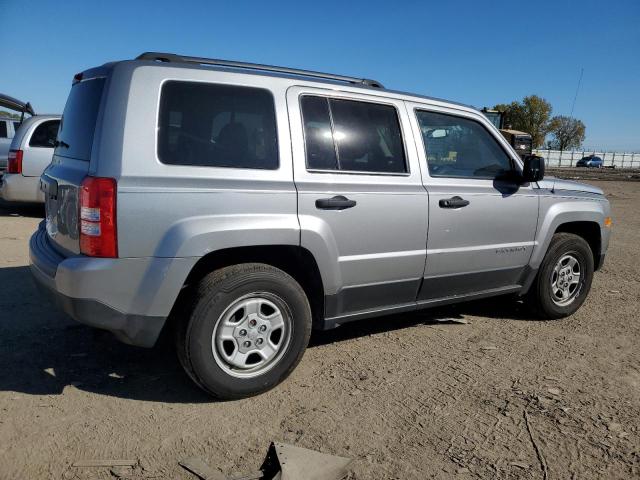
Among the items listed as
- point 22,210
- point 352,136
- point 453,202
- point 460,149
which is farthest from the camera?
point 22,210

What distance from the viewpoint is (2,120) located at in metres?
12.0

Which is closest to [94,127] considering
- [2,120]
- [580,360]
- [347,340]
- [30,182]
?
[347,340]

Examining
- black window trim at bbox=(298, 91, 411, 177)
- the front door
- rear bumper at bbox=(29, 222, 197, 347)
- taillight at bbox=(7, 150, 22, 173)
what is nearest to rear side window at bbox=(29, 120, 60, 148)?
taillight at bbox=(7, 150, 22, 173)

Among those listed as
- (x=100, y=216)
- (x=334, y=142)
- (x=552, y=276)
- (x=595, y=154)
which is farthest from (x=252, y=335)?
(x=595, y=154)

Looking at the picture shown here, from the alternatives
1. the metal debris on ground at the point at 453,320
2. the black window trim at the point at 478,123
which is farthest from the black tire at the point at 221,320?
the metal debris on ground at the point at 453,320

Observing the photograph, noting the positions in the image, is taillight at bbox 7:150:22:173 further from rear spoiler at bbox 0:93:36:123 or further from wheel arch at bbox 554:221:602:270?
wheel arch at bbox 554:221:602:270

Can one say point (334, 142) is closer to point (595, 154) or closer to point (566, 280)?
point (566, 280)

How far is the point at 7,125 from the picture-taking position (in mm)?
12109

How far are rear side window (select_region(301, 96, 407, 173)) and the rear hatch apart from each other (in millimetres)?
1291

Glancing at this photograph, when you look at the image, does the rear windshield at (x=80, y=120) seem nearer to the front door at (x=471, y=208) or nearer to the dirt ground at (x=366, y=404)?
the dirt ground at (x=366, y=404)

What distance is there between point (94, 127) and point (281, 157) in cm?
108

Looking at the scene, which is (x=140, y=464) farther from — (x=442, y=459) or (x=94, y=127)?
(x=94, y=127)

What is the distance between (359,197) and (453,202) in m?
0.87

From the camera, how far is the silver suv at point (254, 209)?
2.82m
